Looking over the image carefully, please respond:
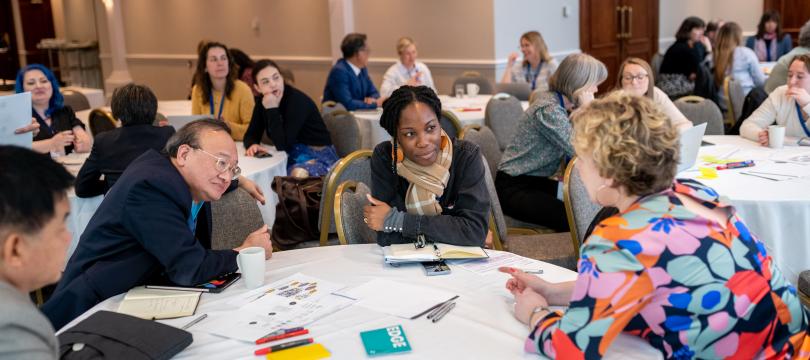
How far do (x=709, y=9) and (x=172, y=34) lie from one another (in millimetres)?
8569

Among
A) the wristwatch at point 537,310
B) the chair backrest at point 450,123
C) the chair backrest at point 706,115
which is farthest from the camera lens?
the chair backrest at point 450,123

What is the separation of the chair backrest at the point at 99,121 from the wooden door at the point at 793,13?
9.90 metres

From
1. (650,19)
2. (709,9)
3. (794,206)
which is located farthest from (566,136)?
(709,9)

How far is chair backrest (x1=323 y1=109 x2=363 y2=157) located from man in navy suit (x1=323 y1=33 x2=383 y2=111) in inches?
64.9

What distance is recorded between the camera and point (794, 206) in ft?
9.96

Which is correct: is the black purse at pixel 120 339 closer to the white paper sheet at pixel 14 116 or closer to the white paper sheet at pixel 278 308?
the white paper sheet at pixel 278 308

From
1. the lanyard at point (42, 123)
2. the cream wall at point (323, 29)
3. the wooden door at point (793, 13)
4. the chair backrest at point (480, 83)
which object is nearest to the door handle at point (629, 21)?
the cream wall at point (323, 29)

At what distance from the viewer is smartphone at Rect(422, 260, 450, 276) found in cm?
234

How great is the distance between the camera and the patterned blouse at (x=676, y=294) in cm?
165

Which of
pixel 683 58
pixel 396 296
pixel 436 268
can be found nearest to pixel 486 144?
pixel 436 268

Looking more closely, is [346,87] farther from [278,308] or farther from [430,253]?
[278,308]

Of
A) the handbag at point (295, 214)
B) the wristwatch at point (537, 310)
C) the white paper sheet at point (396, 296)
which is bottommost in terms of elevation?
the handbag at point (295, 214)

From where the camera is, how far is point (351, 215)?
2938 millimetres

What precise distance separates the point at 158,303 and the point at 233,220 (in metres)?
0.82
